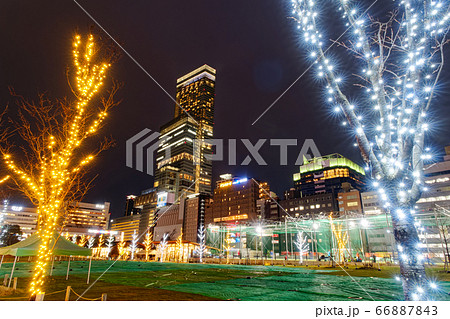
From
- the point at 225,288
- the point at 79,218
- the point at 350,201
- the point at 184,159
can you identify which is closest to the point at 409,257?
the point at 225,288

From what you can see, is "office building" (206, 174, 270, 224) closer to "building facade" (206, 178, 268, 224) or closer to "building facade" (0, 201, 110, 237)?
"building facade" (206, 178, 268, 224)

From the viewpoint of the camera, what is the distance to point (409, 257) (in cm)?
457

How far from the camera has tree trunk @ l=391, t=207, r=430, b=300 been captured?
14.7ft

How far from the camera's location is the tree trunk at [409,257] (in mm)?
4469

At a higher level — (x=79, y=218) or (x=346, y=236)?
(x=79, y=218)

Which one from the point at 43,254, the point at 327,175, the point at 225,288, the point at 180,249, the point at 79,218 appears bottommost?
the point at 180,249

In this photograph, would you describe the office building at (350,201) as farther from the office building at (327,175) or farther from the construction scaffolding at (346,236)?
the office building at (327,175)

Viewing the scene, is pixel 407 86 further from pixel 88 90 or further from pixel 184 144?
pixel 184 144

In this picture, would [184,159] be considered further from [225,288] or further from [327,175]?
[225,288]

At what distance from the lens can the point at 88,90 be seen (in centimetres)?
717

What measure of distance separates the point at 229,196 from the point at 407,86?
119381 millimetres
